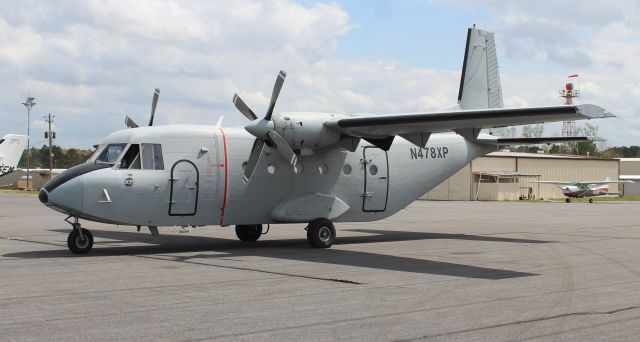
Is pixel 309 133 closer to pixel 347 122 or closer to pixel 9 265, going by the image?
pixel 347 122

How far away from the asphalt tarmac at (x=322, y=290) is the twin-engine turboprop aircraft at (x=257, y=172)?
1.02 meters

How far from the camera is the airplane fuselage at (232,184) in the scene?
16.5m

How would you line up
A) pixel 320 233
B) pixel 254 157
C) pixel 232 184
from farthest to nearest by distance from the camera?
pixel 320 233, pixel 232 184, pixel 254 157

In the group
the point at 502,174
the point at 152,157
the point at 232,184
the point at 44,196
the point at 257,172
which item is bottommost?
the point at 44,196

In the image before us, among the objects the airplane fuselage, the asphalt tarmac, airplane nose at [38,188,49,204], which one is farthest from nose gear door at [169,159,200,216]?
airplane nose at [38,188,49,204]

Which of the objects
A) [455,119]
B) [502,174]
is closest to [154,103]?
[455,119]

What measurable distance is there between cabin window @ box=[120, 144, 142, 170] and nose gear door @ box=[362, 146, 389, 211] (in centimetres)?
672

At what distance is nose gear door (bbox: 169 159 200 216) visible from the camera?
56.6 ft

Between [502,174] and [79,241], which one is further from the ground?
[502,174]

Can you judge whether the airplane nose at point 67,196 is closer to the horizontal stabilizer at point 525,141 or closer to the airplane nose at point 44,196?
the airplane nose at point 44,196

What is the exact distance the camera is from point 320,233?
18.8 meters

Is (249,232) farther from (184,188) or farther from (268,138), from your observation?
(268,138)

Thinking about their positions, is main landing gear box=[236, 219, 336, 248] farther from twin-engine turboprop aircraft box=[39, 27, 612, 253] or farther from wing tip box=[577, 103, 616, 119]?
wing tip box=[577, 103, 616, 119]

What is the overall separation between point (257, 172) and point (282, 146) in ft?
5.74
